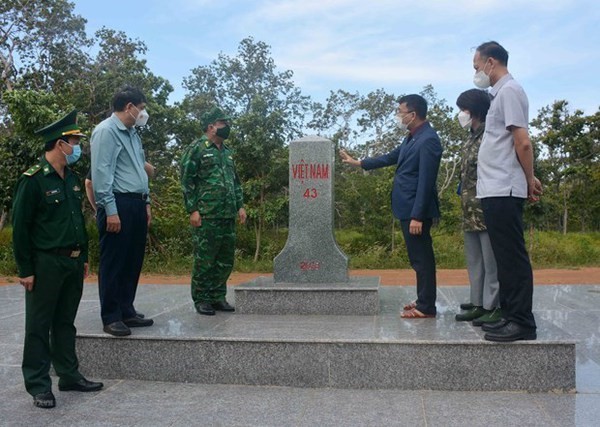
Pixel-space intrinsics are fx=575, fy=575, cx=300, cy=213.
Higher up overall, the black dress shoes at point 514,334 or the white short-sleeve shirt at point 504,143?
the white short-sleeve shirt at point 504,143

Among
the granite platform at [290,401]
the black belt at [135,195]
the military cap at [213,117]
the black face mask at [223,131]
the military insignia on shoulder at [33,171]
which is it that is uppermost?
the military cap at [213,117]

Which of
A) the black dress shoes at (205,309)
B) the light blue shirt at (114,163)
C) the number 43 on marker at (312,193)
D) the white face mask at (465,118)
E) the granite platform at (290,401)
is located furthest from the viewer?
the number 43 on marker at (312,193)

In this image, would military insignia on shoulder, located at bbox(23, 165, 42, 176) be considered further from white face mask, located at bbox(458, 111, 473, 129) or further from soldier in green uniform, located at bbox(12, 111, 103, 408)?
white face mask, located at bbox(458, 111, 473, 129)

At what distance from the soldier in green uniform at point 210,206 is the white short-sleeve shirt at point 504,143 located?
7.53ft

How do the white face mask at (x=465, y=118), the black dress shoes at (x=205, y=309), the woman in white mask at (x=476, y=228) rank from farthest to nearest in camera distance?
1. the black dress shoes at (x=205, y=309)
2. the white face mask at (x=465, y=118)
3. the woman in white mask at (x=476, y=228)

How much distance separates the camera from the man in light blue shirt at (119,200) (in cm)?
401

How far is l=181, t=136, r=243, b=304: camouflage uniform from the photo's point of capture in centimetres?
499

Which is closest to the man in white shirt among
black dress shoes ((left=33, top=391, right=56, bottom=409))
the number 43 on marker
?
the number 43 on marker

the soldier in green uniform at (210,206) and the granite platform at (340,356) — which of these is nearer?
the granite platform at (340,356)

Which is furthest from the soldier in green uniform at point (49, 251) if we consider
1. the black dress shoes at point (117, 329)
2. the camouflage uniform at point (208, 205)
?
the camouflage uniform at point (208, 205)

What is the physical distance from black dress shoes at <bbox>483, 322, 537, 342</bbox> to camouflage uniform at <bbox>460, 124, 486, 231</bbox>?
0.80 meters

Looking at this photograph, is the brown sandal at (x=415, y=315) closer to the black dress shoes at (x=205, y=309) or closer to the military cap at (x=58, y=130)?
the black dress shoes at (x=205, y=309)

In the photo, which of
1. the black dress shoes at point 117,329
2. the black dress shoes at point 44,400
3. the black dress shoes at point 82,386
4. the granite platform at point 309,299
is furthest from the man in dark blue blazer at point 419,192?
the black dress shoes at point 44,400

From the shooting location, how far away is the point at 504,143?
3582 millimetres
